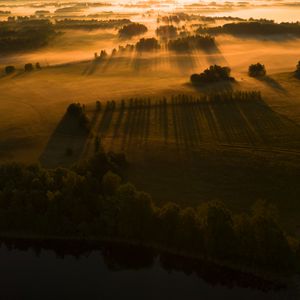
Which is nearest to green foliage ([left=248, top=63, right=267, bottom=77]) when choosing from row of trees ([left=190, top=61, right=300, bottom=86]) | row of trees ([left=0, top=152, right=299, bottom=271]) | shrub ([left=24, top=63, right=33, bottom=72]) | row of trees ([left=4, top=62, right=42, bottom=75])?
row of trees ([left=190, top=61, right=300, bottom=86])

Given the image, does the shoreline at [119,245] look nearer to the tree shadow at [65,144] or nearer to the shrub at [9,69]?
the tree shadow at [65,144]

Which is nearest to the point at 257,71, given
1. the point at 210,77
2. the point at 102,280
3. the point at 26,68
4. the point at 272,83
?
the point at 272,83

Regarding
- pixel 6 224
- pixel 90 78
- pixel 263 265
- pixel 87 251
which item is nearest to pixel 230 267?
pixel 263 265

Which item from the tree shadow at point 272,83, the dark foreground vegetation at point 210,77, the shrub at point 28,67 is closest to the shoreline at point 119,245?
the tree shadow at point 272,83

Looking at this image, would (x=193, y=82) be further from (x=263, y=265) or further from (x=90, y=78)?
(x=263, y=265)

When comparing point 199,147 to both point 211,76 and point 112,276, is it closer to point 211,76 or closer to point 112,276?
point 112,276

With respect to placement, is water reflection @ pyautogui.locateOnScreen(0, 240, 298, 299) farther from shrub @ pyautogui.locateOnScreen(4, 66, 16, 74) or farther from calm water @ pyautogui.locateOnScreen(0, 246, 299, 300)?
shrub @ pyautogui.locateOnScreen(4, 66, 16, 74)

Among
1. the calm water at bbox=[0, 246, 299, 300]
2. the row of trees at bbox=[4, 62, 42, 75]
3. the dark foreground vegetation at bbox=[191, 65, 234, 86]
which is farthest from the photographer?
the row of trees at bbox=[4, 62, 42, 75]
